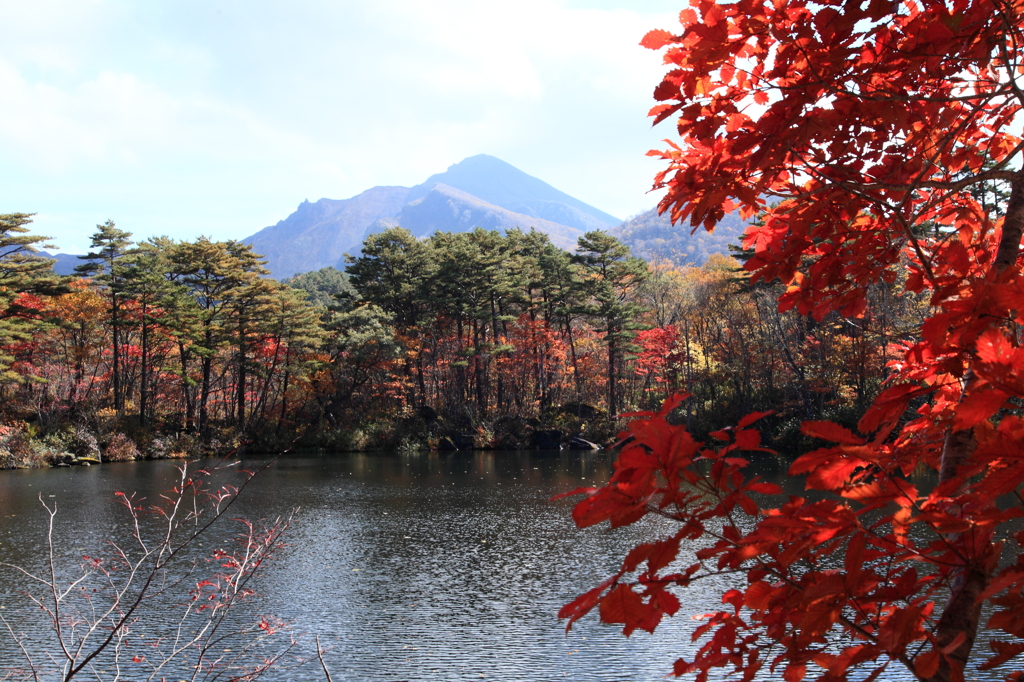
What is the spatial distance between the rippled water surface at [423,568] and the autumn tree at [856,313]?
4.67m

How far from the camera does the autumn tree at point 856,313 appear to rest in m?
0.90

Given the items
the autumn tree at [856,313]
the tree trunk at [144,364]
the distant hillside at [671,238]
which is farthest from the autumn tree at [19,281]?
the distant hillside at [671,238]

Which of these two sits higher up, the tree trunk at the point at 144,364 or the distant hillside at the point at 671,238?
the distant hillside at the point at 671,238

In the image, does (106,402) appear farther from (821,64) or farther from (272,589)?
(821,64)

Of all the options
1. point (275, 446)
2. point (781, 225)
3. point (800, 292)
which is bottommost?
point (275, 446)

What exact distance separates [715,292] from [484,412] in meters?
11.4

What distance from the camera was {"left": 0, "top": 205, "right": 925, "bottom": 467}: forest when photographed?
2144 cm

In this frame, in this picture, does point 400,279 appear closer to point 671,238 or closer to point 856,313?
point 856,313

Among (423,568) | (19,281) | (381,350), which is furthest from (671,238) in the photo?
(423,568)

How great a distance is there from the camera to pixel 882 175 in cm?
156

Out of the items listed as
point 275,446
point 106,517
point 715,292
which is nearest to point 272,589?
point 106,517

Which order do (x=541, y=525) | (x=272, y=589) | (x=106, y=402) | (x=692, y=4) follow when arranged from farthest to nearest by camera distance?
(x=106, y=402) < (x=541, y=525) < (x=272, y=589) < (x=692, y=4)

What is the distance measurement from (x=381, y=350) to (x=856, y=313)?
77.7ft

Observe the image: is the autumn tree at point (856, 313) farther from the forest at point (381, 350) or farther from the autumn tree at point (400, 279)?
the autumn tree at point (400, 279)
